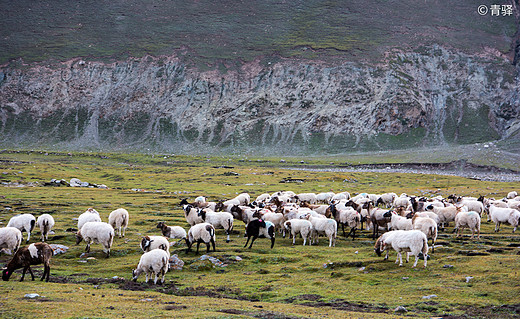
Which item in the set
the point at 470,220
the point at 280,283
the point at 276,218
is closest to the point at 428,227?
the point at 470,220

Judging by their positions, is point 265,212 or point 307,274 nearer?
point 307,274

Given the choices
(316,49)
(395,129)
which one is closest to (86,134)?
(316,49)

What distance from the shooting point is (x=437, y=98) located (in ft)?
545

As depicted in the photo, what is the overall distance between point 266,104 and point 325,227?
5618 inches

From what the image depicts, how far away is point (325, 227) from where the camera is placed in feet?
85.8

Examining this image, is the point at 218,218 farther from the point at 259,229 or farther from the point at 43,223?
the point at 43,223

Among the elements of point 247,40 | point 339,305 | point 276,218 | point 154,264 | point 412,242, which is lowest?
point 339,305

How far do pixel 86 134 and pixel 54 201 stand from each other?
12398 cm

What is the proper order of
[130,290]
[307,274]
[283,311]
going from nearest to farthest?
[283,311], [130,290], [307,274]

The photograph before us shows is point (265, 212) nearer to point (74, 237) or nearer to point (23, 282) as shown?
point (74, 237)


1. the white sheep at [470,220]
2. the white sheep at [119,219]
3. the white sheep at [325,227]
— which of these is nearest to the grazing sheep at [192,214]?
the white sheep at [119,219]

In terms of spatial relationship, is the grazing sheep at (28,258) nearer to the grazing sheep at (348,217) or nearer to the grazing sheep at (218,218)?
the grazing sheep at (218,218)

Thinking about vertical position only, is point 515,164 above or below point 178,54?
below

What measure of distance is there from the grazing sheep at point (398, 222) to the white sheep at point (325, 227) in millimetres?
3779
